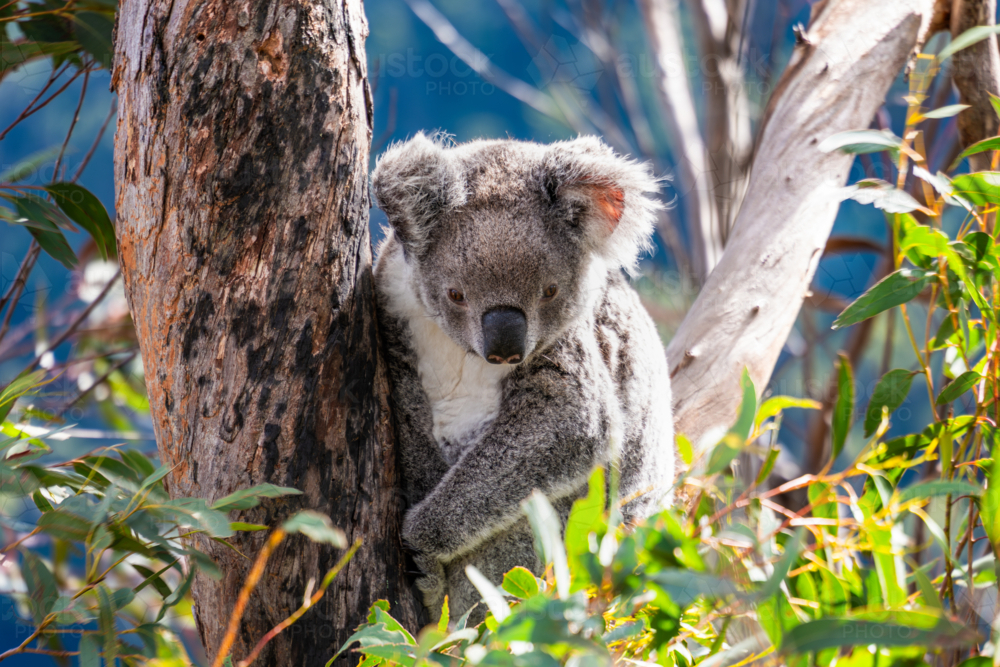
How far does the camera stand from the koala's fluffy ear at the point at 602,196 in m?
1.88

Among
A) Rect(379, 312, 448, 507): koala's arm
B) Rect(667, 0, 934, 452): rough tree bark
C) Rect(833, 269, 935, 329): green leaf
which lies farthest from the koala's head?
Rect(667, 0, 934, 452): rough tree bark

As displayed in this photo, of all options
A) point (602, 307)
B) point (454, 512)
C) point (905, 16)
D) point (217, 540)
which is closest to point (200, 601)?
point (217, 540)

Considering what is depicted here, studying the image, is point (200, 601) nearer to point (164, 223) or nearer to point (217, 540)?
point (217, 540)

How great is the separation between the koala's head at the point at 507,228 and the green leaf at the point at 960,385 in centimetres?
80

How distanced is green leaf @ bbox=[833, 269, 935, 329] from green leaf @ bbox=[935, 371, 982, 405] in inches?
8.7

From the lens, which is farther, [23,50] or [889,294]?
[23,50]

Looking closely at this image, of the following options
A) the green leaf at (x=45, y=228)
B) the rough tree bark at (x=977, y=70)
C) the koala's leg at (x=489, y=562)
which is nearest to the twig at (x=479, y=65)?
the rough tree bark at (x=977, y=70)

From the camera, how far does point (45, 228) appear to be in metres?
1.81

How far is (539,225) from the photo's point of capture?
6.08 feet

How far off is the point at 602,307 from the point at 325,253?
0.93 m

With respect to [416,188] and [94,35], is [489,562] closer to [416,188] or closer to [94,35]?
[416,188]

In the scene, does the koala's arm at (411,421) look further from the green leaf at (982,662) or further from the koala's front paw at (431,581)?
the green leaf at (982,662)

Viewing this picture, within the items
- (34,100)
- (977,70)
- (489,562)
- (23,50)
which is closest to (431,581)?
(489,562)

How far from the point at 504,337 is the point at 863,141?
87 centimetres
